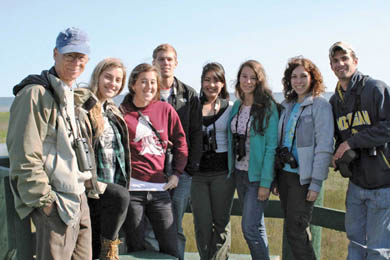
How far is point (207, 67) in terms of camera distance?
13.1ft

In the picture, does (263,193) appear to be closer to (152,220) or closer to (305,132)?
(305,132)

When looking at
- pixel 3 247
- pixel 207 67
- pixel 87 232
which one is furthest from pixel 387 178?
pixel 3 247

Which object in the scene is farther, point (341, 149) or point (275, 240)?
point (275, 240)

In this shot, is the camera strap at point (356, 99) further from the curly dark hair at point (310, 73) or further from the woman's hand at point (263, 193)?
the woman's hand at point (263, 193)

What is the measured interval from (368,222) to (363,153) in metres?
0.53

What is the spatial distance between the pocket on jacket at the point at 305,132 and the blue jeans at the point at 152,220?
3.90ft

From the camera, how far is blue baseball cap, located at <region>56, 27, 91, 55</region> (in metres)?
2.63

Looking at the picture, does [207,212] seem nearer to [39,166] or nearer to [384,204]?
[384,204]

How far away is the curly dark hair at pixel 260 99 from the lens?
145 inches

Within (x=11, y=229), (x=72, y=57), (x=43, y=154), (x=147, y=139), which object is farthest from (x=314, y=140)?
(x=11, y=229)

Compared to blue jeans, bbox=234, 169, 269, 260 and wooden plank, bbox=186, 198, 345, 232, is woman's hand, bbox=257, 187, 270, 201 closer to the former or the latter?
blue jeans, bbox=234, 169, 269, 260

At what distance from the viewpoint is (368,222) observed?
328 cm

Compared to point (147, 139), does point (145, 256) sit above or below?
below

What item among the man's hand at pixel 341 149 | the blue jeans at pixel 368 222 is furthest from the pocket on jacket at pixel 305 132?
the blue jeans at pixel 368 222
